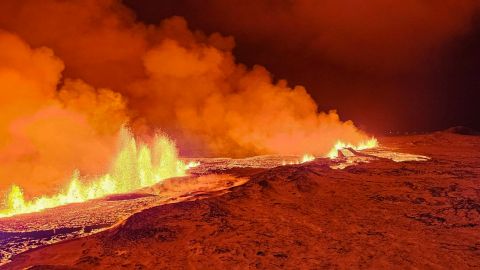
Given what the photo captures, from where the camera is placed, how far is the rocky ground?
10.0 meters

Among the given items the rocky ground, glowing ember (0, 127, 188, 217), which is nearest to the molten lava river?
glowing ember (0, 127, 188, 217)

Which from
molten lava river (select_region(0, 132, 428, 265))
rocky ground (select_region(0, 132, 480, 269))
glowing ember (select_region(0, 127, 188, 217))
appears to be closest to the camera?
rocky ground (select_region(0, 132, 480, 269))


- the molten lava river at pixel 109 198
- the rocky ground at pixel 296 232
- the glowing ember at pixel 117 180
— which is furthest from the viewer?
the glowing ember at pixel 117 180

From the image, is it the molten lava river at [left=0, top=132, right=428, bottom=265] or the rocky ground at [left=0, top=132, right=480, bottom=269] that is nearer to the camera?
the rocky ground at [left=0, top=132, right=480, bottom=269]

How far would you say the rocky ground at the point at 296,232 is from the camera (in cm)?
1003

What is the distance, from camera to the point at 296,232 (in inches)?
483

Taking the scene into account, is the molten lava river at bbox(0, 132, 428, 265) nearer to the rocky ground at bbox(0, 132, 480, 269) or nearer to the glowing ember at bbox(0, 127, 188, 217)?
the glowing ember at bbox(0, 127, 188, 217)

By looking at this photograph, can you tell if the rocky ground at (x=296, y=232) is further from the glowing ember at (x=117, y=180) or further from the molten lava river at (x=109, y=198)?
the glowing ember at (x=117, y=180)

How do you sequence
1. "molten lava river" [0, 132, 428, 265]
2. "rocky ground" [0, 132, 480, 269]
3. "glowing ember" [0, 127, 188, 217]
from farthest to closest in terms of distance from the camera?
"glowing ember" [0, 127, 188, 217], "molten lava river" [0, 132, 428, 265], "rocky ground" [0, 132, 480, 269]

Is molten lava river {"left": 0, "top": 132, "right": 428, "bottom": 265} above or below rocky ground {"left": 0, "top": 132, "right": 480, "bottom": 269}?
above

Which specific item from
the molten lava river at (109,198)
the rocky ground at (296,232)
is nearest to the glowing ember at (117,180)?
the molten lava river at (109,198)

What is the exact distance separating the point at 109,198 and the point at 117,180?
18.7 feet

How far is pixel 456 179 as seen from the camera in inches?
822

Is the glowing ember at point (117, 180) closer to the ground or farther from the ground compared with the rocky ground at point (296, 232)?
farther from the ground
